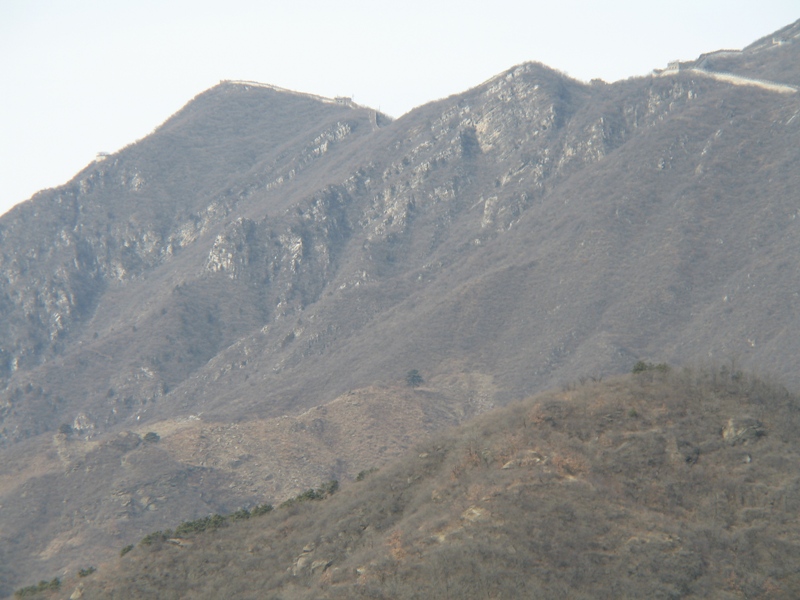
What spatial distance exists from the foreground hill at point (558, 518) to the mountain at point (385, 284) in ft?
138

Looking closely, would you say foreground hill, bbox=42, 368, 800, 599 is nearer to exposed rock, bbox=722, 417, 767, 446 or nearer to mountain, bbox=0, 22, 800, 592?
exposed rock, bbox=722, 417, 767, 446

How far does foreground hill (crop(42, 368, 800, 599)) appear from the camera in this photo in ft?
124

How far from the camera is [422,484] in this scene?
49.5 metres

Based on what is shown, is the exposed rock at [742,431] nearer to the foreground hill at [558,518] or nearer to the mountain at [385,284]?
the foreground hill at [558,518]

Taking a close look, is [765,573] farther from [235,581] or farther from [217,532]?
[217,532]

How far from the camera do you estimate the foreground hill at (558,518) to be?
37906 mm

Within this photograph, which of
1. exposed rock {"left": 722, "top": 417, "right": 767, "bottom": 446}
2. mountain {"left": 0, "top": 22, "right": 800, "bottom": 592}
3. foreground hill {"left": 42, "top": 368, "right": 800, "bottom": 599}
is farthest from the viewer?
mountain {"left": 0, "top": 22, "right": 800, "bottom": 592}

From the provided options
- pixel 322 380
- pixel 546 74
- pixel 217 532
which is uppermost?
pixel 546 74

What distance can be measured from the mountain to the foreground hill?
41.9 meters

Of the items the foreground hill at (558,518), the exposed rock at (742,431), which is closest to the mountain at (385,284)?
the foreground hill at (558,518)

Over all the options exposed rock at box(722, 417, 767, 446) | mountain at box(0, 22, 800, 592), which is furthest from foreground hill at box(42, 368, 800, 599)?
mountain at box(0, 22, 800, 592)

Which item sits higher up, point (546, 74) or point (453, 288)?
point (546, 74)

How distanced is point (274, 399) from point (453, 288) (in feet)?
107

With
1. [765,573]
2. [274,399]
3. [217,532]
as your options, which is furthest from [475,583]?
[274,399]
